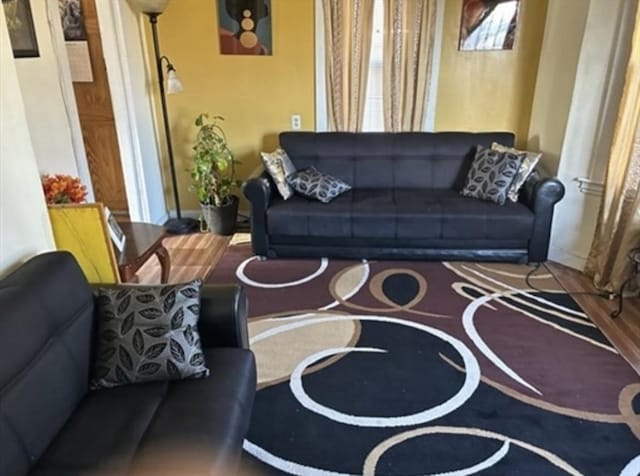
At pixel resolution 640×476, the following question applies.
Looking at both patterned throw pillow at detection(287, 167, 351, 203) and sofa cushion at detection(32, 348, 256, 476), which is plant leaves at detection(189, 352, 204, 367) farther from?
patterned throw pillow at detection(287, 167, 351, 203)

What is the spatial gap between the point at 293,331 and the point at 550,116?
2589 millimetres

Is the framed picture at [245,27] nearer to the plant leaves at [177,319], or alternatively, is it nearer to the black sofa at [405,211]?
the black sofa at [405,211]

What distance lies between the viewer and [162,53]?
4148mm

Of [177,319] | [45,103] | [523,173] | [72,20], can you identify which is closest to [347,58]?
[523,173]

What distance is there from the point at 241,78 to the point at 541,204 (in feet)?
8.86

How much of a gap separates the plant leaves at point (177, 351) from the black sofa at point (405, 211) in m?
1.91

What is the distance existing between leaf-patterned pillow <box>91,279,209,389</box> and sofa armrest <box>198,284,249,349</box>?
2.1 inches

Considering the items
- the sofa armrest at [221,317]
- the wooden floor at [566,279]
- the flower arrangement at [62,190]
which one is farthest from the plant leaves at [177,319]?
the wooden floor at [566,279]

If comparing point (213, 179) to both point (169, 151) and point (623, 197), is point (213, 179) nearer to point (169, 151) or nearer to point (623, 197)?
point (169, 151)

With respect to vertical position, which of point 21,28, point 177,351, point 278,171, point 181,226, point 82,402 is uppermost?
point 21,28

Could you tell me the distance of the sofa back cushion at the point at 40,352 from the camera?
4.45 feet

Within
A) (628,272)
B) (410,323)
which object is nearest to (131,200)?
(410,323)

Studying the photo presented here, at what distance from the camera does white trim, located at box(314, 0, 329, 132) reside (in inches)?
157

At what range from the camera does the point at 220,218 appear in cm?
418
